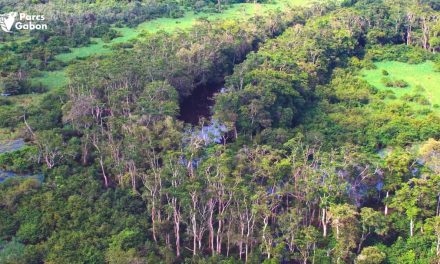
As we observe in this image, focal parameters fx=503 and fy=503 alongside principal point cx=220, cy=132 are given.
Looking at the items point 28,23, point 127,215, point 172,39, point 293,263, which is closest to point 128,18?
point 28,23

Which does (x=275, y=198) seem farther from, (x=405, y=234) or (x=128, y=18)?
(x=128, y=18)

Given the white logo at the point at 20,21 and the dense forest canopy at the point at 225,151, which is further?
the white logo at the point at 20,21

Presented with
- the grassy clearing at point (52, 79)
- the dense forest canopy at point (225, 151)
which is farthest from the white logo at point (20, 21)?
the grassy clearing at point (52, 79)

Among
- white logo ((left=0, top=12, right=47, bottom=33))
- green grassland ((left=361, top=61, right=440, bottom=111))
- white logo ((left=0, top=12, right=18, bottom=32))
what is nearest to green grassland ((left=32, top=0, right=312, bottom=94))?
white logo ((left=0, top=12, right=47, bottom=33))

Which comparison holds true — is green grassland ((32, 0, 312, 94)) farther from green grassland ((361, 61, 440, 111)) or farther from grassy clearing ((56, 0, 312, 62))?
green grassland ((361, 61, 440, 111))

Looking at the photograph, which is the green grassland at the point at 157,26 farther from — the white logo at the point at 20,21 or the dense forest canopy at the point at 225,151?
the white logo at the point at 20,21

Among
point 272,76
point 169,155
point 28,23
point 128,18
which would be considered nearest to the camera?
point 169,155

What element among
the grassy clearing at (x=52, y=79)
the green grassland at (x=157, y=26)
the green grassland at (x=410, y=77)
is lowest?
the green grassland at (x=410, y=77)

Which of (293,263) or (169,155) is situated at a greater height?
(169,155)
